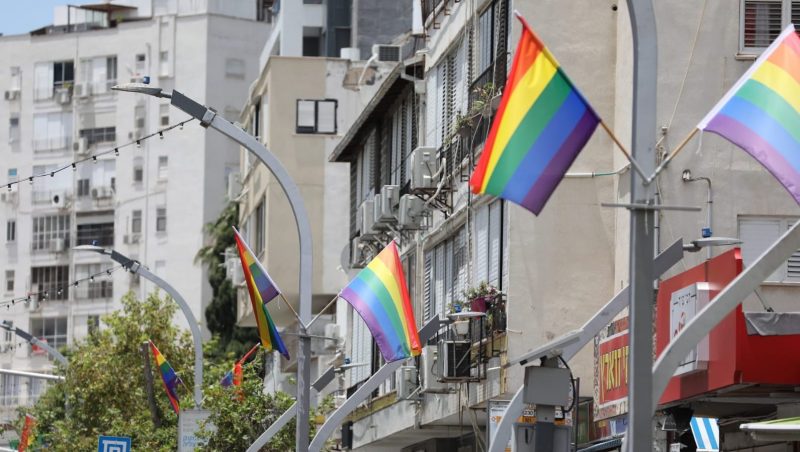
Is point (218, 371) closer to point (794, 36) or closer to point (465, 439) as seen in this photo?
point (465, 439)

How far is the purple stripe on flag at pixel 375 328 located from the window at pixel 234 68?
7188 centimetres

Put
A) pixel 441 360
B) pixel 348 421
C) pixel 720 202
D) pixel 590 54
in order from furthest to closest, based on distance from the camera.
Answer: pixel 348 421, pixel 441 360, pixel 590 54, pixel 720 202

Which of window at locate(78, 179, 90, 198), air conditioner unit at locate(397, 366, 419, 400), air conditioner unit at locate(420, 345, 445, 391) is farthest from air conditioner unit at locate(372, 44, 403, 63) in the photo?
window at locate(78, 179, 90, 198)

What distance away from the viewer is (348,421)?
137ft

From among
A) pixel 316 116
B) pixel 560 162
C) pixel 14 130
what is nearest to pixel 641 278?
pixel 560 162

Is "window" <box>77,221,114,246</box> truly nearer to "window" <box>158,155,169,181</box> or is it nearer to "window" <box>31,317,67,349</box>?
"window" <box>31,317,67,349</box>

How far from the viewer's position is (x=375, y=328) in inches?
914

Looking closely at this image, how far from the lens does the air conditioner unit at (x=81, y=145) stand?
98125 millimetres

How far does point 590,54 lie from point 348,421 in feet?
51.8

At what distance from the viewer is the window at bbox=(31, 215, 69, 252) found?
99.0 m

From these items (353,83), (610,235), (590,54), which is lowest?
(610,235)

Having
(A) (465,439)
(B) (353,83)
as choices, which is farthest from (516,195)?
(B) (353,83)

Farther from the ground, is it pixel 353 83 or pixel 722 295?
Result: pixel 353 83

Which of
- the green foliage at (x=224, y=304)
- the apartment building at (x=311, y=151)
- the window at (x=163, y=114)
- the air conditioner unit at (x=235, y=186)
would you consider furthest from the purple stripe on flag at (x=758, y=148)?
the window at (x=163, y=114)
